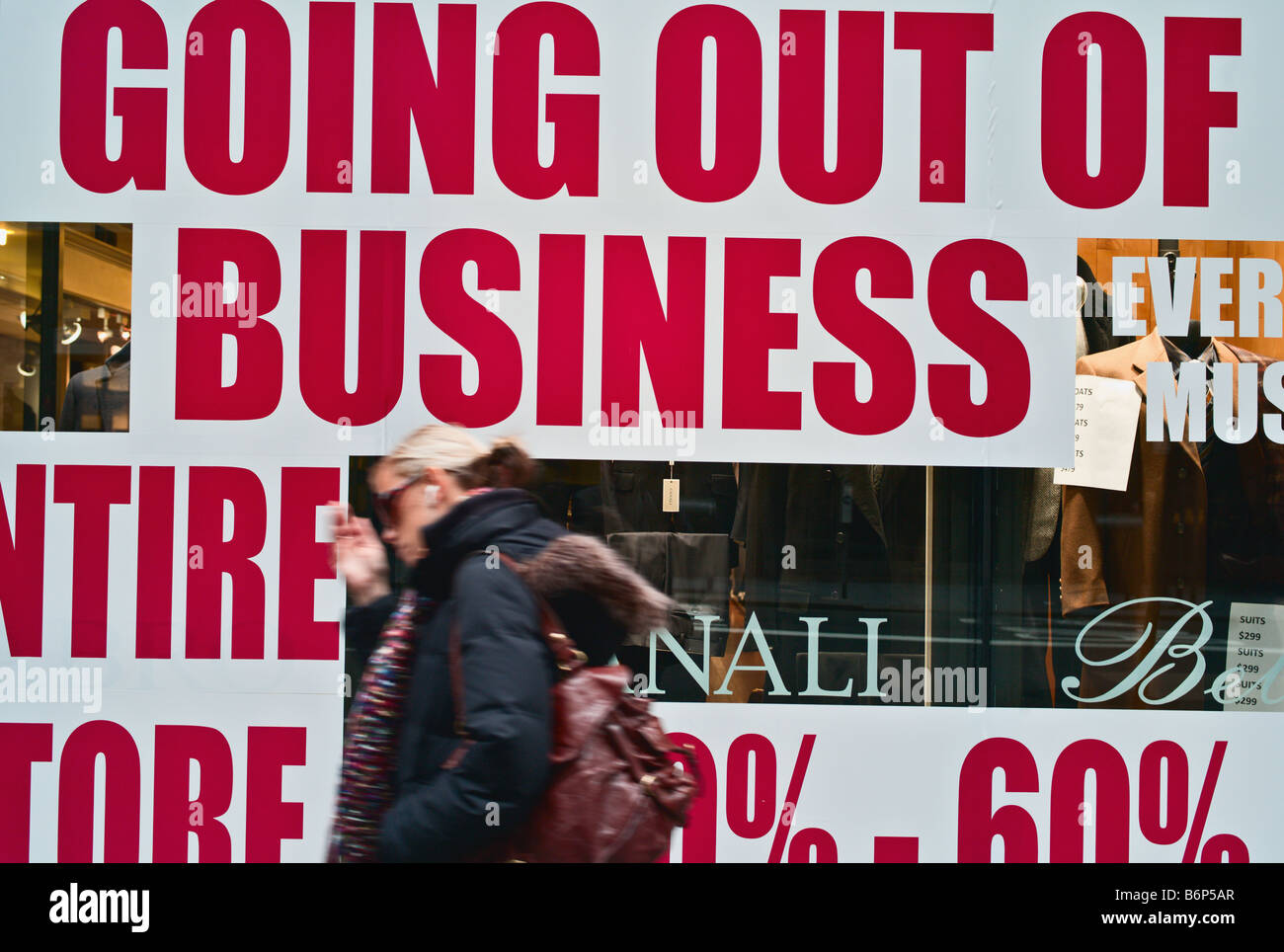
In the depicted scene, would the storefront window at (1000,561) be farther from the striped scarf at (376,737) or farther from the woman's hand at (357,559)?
the striped scarf at (376,737)

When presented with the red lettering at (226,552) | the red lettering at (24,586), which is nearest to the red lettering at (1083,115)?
the red lettering at (226,552)

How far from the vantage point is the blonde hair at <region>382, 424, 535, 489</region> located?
10.8 feet

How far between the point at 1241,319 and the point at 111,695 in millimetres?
3869

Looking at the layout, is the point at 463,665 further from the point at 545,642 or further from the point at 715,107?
the point at 715,107

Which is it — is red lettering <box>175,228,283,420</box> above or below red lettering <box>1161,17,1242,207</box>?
below

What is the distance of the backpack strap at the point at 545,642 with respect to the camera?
2727mm

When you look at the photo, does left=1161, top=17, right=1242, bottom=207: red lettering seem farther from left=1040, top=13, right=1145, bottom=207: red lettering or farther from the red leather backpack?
the red leather backpack

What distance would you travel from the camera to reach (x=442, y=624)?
281 centimetres

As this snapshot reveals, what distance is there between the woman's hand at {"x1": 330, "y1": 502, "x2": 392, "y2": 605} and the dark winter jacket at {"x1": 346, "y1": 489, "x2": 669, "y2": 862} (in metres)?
0.40

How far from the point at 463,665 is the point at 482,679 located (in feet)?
0.21

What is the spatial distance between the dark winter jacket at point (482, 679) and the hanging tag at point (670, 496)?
43cm

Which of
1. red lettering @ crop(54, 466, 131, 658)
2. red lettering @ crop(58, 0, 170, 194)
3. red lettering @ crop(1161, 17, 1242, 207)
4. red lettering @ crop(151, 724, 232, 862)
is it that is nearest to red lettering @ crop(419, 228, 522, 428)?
red lettering @ crop(58, 0, 170, 194)
